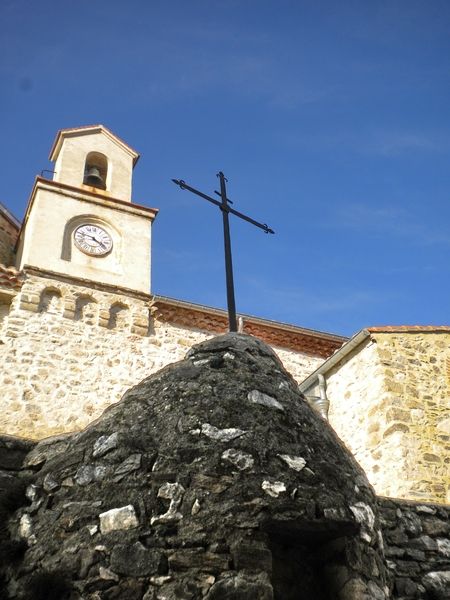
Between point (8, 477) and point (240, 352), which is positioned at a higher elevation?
point (240, 352)

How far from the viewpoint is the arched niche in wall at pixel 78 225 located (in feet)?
40.4

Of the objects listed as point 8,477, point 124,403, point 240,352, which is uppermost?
point 240,352

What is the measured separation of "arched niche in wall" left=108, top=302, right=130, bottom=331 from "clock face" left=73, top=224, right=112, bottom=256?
4.05ft

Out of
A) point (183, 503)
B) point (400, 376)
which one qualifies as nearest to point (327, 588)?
point (183, 503)

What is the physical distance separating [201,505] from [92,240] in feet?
33.8

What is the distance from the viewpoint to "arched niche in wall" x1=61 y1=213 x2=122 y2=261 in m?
12.3

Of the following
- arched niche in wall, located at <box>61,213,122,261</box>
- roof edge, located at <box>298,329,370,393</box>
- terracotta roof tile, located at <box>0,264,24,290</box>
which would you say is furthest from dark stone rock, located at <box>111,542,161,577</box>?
arched niche in wall, located at <box>61,213,122,261</box>

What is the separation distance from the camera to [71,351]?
11039mm

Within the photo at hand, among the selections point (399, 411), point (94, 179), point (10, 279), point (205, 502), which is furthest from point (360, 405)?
point (94, 179)

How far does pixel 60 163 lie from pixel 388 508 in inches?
450

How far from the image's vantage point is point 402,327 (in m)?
9.30

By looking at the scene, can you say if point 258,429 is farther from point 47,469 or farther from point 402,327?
point 402,327

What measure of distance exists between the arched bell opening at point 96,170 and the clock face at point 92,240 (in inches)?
55.7

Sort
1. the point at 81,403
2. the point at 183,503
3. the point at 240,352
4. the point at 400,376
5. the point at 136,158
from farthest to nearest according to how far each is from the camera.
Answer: the point at 136,158
the point at 81,403
the point at 400,376
the point at 240,352
the point at 183,503
